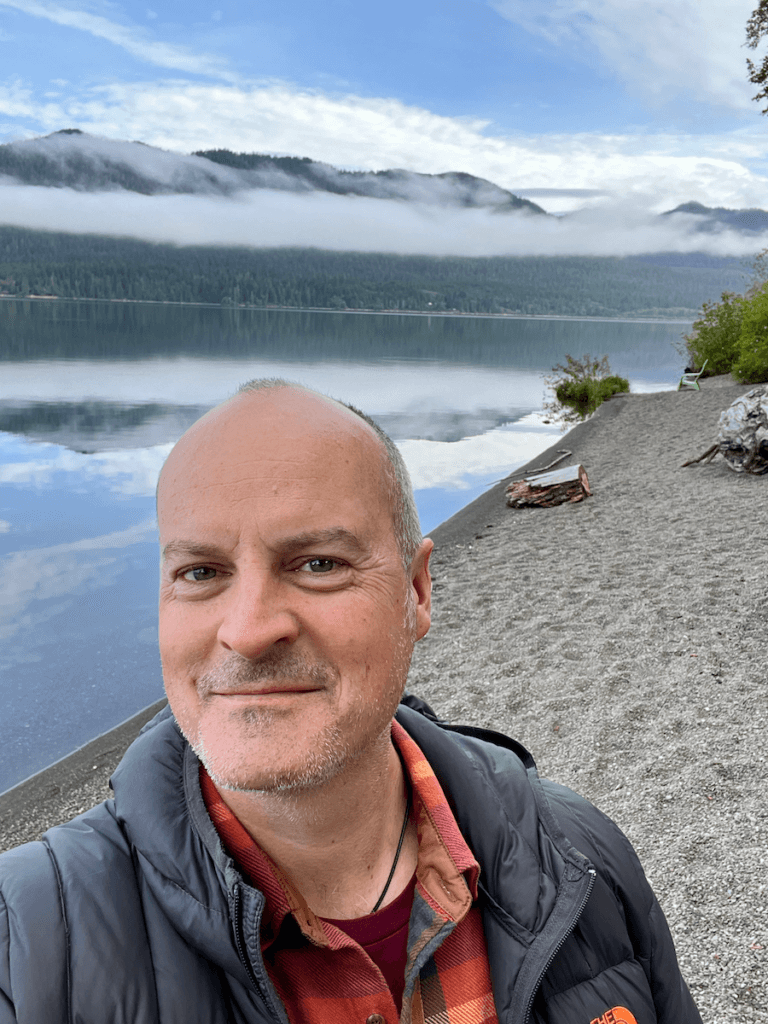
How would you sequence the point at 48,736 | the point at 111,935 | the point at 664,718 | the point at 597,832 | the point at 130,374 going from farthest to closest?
the point at 130,374
the point at 48,736
the point at 664,718
the point at 597,832
the point at 111,935

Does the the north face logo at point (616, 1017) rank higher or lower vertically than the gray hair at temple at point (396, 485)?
lower

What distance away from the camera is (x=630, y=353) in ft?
259

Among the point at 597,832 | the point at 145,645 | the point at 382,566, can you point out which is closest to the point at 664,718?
the point at 597,832

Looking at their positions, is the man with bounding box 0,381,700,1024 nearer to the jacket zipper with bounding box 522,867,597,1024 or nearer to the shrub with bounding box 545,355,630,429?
the jacket zipper with bounding box 522,867,597,1024

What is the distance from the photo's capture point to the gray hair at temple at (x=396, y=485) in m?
1.26

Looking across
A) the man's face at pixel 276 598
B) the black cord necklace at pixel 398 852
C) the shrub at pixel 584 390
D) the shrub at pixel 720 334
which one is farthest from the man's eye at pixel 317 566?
the shrub at pixel 720 334

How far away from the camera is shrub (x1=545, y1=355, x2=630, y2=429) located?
30672 mm

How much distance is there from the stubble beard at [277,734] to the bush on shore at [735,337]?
1021 inches

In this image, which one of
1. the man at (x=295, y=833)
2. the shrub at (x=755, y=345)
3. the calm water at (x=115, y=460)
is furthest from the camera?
the shrub at (x=755, y=345)

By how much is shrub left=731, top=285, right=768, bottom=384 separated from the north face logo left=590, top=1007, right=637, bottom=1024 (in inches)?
1003

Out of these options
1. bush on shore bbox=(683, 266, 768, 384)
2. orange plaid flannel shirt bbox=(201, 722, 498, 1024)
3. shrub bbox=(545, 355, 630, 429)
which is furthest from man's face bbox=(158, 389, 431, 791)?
shrub bbox=(545, 355, 630, 429)

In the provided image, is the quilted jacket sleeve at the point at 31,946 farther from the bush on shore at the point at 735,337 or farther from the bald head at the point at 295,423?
the bush on shore at the point at 735,337

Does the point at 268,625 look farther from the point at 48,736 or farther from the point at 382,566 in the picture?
the point at 48,736

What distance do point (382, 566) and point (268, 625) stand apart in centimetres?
22
